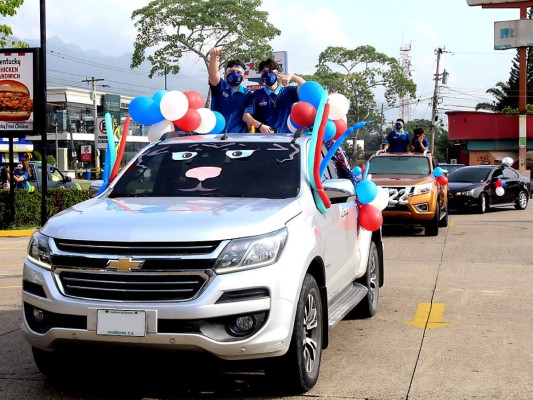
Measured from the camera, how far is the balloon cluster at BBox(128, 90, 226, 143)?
23.7 feet

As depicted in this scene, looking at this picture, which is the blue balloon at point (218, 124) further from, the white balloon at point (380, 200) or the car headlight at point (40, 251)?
the car headlight at point (40, 251)

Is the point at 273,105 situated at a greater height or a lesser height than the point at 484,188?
greater

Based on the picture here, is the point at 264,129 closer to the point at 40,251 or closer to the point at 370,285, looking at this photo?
the point at 370,285

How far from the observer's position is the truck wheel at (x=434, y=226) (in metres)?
15.5

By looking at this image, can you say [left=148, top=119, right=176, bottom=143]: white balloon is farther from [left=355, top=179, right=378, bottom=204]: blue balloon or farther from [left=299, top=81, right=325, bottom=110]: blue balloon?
[left=355, top=179, right=378, bottom=204]: blue balloon

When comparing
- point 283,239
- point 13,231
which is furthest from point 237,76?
point 13,231

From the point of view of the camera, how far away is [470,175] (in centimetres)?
2319

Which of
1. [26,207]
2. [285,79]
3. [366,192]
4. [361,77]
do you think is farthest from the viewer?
[361,77]

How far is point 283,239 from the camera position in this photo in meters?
4.66

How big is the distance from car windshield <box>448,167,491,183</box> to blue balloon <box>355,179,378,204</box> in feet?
54.5

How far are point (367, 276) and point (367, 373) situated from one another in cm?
185

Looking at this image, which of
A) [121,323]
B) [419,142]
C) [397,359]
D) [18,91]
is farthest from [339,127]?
[18,91]

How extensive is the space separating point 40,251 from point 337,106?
3549 mm

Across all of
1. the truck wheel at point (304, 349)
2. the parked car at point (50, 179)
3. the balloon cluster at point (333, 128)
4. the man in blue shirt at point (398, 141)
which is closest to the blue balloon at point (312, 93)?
the balloon cluster at point (333, 128)
